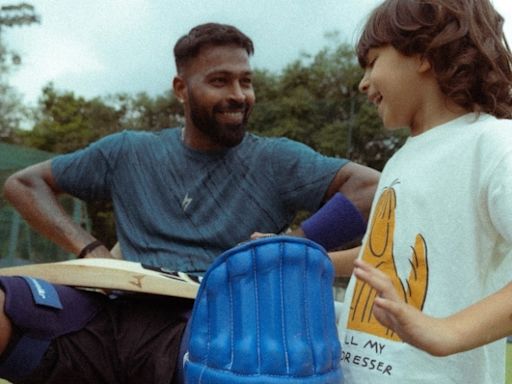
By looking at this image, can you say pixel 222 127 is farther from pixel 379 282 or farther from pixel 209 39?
pixel 379 282

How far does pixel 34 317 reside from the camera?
136 centimetres

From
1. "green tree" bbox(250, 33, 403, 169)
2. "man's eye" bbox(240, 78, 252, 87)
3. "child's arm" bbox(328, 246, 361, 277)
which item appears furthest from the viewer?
"green tree" bbox(250, 33, 403, 169)

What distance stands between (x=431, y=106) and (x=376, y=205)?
0.58 feet

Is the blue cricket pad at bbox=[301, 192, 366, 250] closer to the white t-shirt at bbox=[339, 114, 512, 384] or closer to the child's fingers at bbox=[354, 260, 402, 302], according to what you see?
the white t-shirt at bbox=[339, 114, 512, 384]

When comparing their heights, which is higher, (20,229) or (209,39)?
(209,39)

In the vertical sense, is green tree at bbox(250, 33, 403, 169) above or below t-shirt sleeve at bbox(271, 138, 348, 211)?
below

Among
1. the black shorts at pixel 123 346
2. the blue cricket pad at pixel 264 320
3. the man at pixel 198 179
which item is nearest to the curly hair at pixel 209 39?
the man at pixel 198 179

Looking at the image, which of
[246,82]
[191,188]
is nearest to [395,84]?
[191,188]

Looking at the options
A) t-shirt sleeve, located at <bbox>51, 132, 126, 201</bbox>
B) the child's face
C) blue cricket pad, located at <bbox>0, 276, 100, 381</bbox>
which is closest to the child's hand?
the child's face

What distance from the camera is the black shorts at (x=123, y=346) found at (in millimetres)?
1423

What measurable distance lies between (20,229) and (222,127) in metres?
9.31

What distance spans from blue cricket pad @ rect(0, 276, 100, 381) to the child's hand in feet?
2.17

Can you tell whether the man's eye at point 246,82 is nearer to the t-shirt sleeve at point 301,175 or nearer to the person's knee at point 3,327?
the t-shirt sleeve at point 301,175

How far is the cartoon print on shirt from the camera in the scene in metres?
1.15
